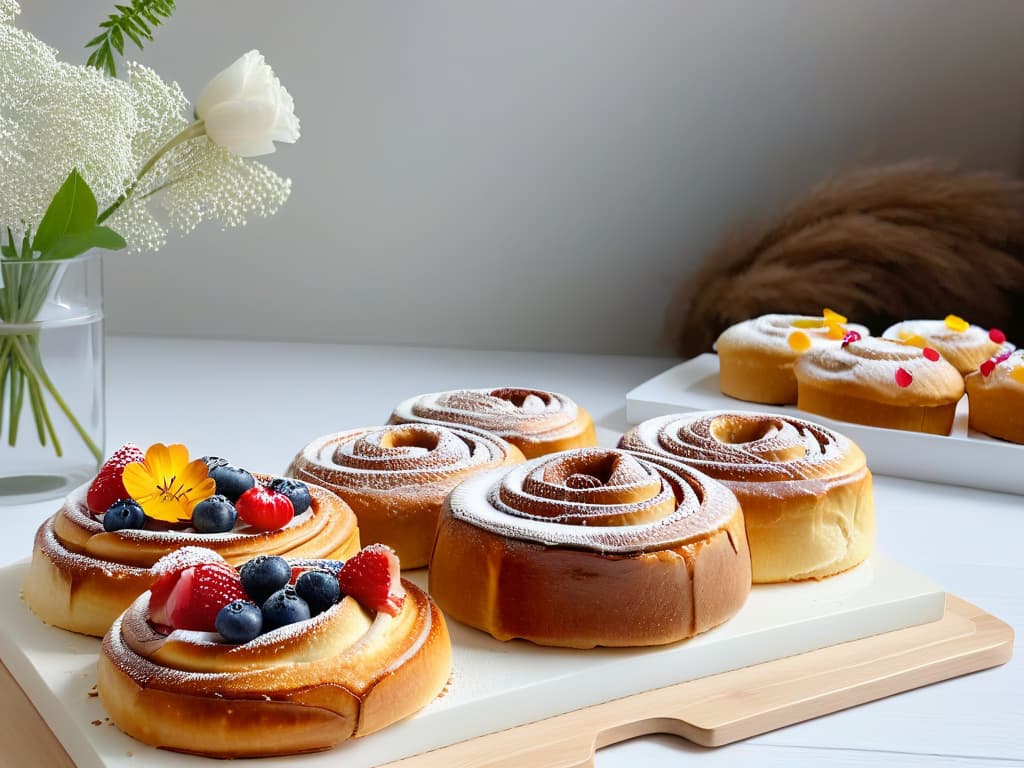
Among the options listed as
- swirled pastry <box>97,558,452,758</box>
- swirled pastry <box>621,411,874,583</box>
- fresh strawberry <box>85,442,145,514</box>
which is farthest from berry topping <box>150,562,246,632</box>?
swirled pastry <box>621,411,874,583</box>

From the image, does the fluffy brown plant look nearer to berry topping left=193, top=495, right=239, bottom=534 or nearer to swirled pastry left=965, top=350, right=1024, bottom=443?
swirled pastry left=965, top=350, right=1024, bottom=443

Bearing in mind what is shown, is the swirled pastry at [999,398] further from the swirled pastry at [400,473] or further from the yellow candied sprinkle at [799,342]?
the swirled pastry at [400,473]

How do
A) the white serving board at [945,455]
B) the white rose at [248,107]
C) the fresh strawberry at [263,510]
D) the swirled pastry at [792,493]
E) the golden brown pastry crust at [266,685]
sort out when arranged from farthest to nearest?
the white serving board at [945,455] → the white rose at [248,107] → the swirled pastry at [792,493] → the fresh strawberry at [263,510] → the golden brown pastry crust at [266,685]

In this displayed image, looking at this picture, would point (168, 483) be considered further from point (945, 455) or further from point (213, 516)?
point (945, 455)

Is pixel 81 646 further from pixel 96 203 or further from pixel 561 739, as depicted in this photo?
pixel 96 203

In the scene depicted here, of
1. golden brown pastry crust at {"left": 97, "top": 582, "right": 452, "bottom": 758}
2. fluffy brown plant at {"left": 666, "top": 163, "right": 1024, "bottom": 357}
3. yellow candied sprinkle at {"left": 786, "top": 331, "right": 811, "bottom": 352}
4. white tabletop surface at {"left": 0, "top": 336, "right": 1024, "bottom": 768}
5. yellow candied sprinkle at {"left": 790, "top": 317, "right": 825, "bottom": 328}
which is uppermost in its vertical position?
fluffy brown plant at {"left": 666, "top": 163, "right": 1024, "bottom": 357}

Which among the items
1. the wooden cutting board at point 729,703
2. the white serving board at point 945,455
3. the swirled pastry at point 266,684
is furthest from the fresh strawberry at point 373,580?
the white serving board at point 945,455

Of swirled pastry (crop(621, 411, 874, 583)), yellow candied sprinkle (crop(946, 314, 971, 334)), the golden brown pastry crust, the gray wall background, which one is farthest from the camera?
the gray wall background
